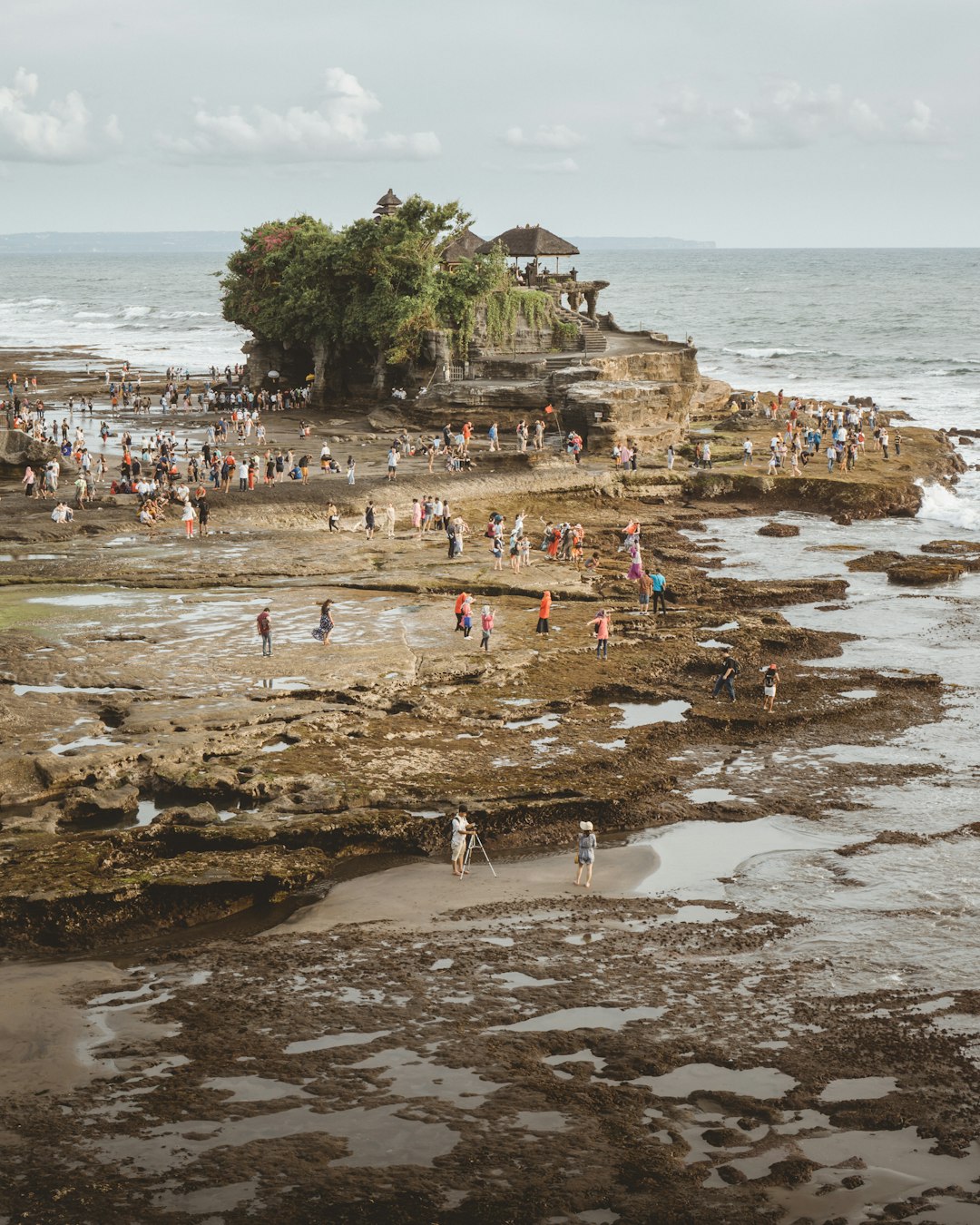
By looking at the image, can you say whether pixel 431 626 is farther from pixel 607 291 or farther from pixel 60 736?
pixel 607 291

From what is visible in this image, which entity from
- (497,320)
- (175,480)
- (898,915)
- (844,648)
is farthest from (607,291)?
(898,915)

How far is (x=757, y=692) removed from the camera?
21875mm

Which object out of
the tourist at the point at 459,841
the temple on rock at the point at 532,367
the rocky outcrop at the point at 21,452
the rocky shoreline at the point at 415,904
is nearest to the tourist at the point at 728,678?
the rocky shoreline at the point at 415,904

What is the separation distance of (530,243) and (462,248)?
9.26 ft

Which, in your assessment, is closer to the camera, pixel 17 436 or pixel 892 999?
pixel 892 999

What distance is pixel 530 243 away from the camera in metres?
52.9

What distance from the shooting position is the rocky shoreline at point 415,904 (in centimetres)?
1030

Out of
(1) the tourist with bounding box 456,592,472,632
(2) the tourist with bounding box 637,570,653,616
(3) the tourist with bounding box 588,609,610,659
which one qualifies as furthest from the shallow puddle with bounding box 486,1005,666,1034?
(2) the tourist with bounding box 637,570,653,616

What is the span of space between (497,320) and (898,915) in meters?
37.2

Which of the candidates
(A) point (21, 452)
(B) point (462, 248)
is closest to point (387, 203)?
(B) point (462, 248)

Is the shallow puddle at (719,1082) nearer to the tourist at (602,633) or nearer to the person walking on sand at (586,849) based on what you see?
the person walking on sand at (586,849)

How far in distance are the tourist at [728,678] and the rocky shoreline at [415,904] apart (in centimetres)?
38

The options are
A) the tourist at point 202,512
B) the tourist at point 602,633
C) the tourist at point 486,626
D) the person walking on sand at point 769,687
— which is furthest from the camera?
the tourist at point 202,512

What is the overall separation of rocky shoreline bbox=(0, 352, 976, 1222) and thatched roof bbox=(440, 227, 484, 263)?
24.4 m
